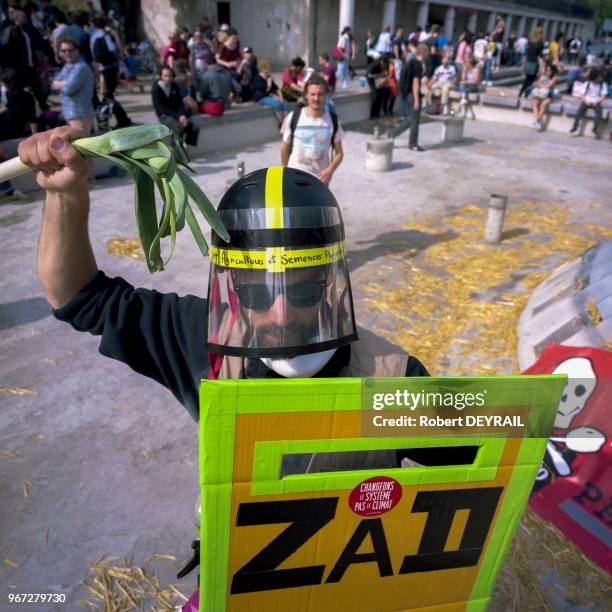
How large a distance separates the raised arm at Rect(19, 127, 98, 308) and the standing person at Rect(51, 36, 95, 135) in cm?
787

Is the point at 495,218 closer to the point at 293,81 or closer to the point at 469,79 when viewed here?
the point at 293,81

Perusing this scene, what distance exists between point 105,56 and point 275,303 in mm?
13196

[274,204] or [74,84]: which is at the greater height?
[274,204]

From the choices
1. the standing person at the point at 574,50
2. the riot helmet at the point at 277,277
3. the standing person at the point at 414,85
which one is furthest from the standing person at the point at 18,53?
the standing person at the point at 574,50

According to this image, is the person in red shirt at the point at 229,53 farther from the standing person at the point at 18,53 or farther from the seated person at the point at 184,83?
the standing person at the point at 18,53

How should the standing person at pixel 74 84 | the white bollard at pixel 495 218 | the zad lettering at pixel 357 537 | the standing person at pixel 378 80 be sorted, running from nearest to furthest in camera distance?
the zad lettering at pixel 357 537
the white bollard at pixel 495 218
the standing person at pixel 74 84
the standing person at pixel 378 80

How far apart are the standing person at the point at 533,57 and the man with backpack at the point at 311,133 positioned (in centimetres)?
1722

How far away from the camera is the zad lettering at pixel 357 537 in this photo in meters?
1.24

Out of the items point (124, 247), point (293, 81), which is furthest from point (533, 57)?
point (124, 247)

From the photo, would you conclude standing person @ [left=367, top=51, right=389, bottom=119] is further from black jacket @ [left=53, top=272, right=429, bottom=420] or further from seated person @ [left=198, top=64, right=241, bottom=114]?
black jacket @ [left=53, top=272, right=429, bottom=420]

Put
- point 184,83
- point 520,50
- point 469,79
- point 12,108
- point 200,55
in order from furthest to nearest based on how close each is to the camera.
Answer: point 520,50
point 469,79
point 200,55
point 184,83
point 12,108

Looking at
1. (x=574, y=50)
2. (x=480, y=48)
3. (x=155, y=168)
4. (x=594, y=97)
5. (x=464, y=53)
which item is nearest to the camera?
(x=155, y=168)

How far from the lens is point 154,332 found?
76.6 inches

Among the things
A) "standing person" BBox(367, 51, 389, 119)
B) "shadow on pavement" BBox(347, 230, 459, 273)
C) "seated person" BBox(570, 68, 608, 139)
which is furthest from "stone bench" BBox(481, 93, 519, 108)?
"shadow on pavement" BBox(347, 230, 459, 273)
